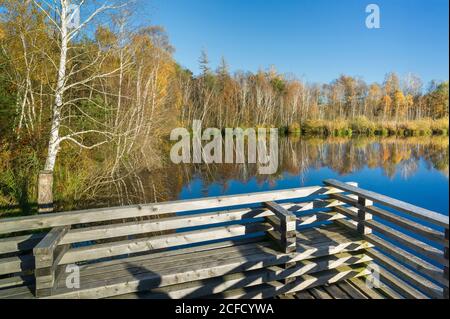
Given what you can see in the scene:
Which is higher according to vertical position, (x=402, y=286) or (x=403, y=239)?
(x=403, y=239)

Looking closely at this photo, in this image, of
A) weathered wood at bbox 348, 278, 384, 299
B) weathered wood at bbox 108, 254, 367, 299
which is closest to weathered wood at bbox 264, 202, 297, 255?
weathered wood at bbox 108, 254, 367, 299

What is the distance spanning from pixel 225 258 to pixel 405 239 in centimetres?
174

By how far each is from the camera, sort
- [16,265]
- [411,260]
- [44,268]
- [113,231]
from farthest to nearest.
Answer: [113,231]
[411,260]
[16,265]
[44,268]

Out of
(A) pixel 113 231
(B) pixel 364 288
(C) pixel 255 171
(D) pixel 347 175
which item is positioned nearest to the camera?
(A) pixel 113 231

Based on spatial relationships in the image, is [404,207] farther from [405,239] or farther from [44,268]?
[44,268]

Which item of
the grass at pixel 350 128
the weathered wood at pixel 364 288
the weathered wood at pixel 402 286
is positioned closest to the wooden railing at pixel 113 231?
the weathered wood at pixel 364 288

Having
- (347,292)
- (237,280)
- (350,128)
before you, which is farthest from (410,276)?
(350,128)

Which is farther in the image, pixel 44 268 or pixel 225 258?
pixel 225 258

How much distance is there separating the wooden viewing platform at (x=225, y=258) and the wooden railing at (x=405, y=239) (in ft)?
0.03

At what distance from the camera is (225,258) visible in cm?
286

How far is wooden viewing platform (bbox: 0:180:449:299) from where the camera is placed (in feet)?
7.93

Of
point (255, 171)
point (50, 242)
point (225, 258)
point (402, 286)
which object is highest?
point (50, 242)

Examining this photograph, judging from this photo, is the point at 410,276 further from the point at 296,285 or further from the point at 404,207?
the point at 296,285
